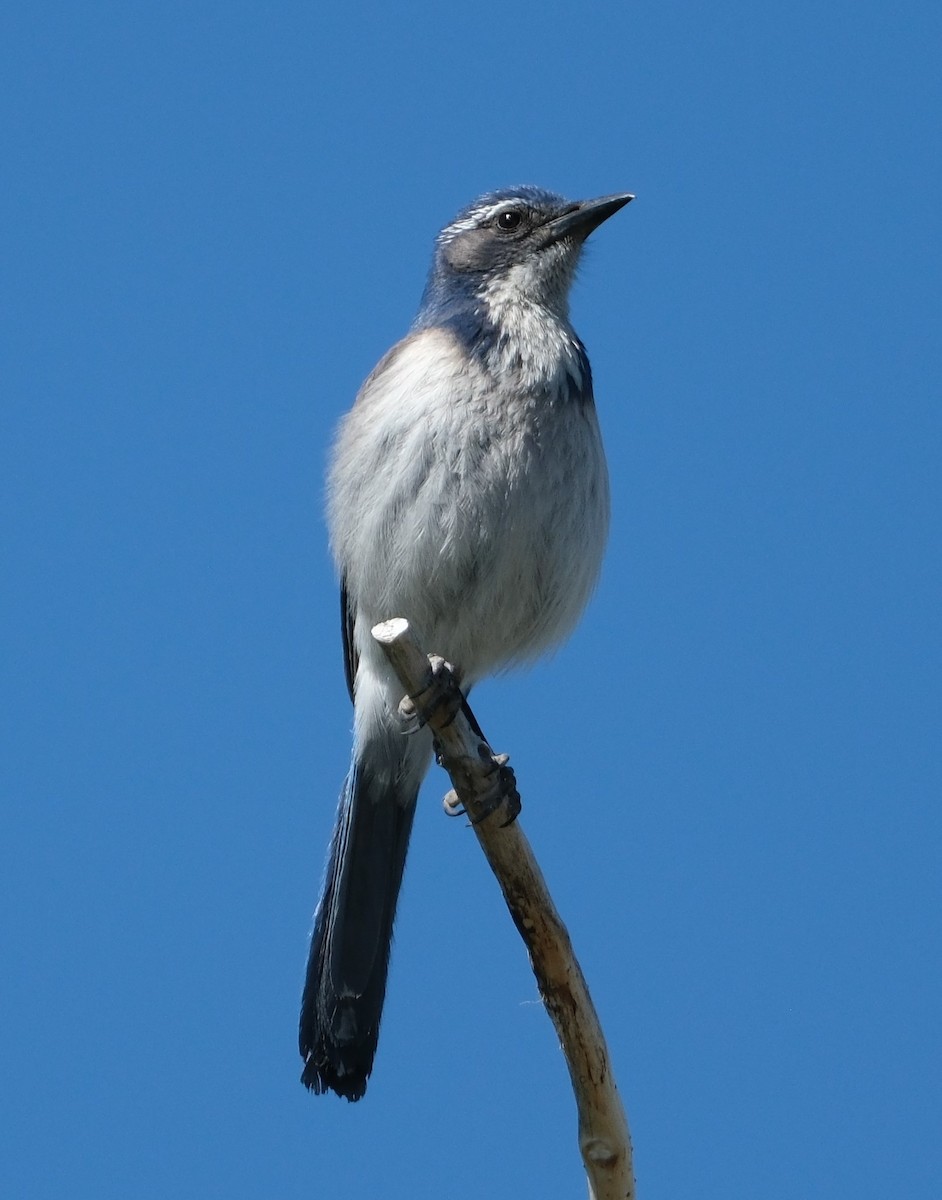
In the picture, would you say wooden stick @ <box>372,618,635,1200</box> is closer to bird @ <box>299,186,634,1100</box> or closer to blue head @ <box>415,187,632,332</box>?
bird @ <box>299,186,634,1100</box>

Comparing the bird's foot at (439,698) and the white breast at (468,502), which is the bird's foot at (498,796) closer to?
the bird's foot at (439,698)

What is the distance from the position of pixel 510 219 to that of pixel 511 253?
235 millimetres

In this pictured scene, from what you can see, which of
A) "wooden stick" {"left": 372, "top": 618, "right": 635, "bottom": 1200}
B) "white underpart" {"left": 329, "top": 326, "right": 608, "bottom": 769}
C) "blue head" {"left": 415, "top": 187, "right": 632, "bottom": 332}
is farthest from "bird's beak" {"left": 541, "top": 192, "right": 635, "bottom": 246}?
"wooden stick" {"left": 372, "top": 618, "right": 635, "bottom": 1200}

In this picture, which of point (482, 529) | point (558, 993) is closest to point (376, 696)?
point (482, 529)

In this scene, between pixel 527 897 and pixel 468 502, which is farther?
pixel 468 502

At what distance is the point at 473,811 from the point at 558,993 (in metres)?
0.68

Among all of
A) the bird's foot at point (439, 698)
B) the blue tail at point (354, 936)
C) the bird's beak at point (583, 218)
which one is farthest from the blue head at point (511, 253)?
the blue tail at point (354, 936)

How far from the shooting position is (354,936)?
634 cm

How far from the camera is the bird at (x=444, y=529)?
5898 mm

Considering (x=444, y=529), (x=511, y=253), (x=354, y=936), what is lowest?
(x=354, y=936)

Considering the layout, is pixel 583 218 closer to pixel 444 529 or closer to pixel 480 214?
pixel 480 214

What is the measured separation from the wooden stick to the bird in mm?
312

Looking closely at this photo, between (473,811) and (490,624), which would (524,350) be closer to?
(490,624)

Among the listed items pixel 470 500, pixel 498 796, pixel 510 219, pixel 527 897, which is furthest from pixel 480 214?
pixel 527 897
